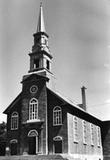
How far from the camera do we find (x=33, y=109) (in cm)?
3547

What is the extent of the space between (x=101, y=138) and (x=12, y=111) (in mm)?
18797

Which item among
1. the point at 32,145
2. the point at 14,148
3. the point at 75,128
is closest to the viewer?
the point at 32,145

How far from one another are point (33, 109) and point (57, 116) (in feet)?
11.8

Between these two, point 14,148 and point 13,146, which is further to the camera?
point 13,146

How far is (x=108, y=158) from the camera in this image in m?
46.4

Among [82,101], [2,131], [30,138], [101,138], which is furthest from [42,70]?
[2,131]

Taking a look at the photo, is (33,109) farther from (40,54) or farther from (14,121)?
(40,54)

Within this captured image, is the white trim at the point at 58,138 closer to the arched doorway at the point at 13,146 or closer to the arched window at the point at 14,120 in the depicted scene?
the arched doorway at the point at 13,146

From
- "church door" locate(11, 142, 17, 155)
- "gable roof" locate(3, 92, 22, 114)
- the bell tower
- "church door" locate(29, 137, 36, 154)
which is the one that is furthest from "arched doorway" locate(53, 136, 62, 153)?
the bell tower

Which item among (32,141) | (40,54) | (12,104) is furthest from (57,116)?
(40,54)

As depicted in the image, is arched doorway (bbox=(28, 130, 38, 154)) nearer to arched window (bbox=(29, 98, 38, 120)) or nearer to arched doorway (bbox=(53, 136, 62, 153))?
arched window (bbox=(29, 98, 38, 120))

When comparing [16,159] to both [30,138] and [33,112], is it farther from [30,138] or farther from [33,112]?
[33,112]

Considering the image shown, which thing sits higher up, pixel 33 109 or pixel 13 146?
pixel 33 109

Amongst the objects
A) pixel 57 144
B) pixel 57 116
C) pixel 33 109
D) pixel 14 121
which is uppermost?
pixel 33 109
